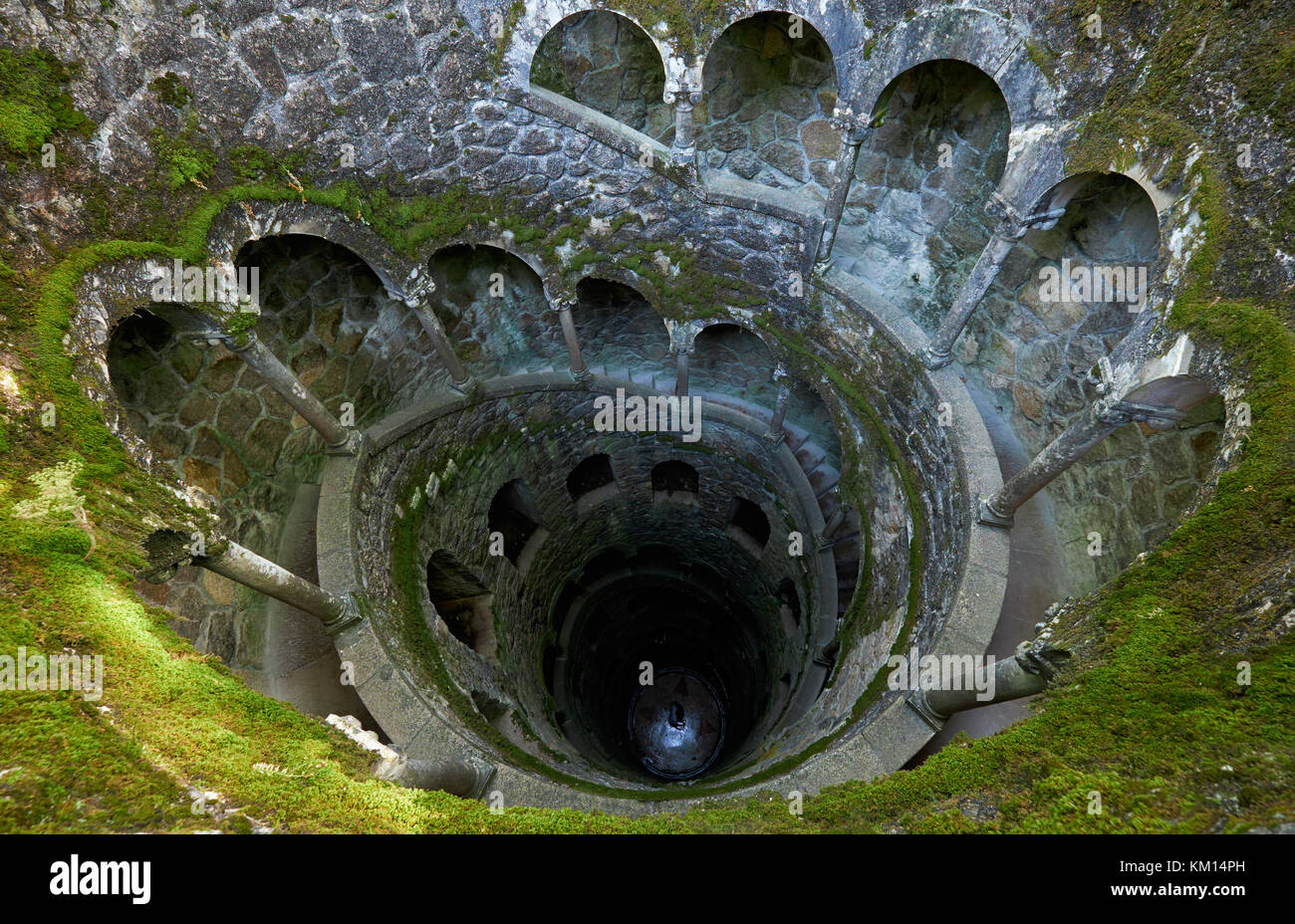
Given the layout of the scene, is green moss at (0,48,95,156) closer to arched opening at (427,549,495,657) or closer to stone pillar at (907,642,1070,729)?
arched opening at (427,549,495,657)

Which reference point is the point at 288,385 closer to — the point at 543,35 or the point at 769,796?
the point at 543,35

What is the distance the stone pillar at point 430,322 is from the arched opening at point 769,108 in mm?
4323

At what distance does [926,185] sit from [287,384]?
920 centimetres

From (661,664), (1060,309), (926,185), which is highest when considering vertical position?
(926,185)

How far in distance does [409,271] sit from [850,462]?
23.3ft

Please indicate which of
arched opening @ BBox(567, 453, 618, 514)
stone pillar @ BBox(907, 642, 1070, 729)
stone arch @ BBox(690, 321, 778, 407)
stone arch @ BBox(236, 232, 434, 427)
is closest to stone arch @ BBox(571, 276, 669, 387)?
stone arch @ BBox(690, 321, 778, 407)

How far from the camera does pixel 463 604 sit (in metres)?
12.1

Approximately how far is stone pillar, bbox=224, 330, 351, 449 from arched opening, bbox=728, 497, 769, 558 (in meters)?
8.66

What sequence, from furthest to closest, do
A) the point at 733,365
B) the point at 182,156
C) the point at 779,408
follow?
the point at 733,365
the point at 779,408
the point at 182,156

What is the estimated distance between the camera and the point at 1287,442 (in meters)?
4.45

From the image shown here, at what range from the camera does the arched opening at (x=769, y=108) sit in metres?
9.35

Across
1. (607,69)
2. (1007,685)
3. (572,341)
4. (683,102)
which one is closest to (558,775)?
(1007,685)
